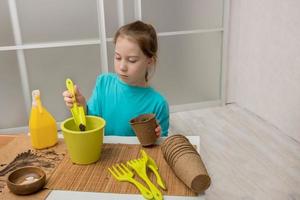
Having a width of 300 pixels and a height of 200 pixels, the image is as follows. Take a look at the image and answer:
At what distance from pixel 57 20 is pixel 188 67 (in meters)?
1.06

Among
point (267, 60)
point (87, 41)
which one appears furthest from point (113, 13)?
point (267, 60)

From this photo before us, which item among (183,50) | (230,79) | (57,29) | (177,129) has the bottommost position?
(177,129)

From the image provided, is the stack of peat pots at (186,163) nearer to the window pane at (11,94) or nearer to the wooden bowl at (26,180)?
the wooden bowl at (26,180)

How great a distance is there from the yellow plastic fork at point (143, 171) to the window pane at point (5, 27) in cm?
184

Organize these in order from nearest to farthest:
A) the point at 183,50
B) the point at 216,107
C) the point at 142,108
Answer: the point at 142,108, the point at 183,50, the point at 216,107

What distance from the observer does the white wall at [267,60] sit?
2344mm

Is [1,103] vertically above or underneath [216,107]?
above

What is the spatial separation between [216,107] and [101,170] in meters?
2.28

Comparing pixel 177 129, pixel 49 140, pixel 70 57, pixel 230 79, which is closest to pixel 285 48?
pixel 230 79

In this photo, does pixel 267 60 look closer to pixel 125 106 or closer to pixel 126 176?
pixel 125 106

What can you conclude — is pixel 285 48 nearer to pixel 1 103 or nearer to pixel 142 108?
pixel 142 108

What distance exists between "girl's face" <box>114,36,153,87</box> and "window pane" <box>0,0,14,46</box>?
1.50 metres

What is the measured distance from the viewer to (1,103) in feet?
8.30

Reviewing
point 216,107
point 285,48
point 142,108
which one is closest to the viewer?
point 142,108
